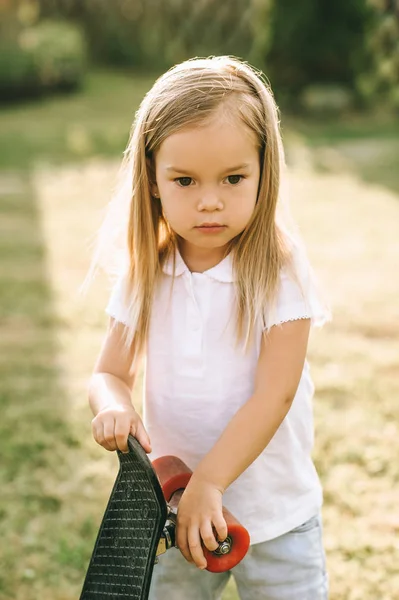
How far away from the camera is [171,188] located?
1464 mm

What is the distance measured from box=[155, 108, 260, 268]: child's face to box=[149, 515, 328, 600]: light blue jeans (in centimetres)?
56

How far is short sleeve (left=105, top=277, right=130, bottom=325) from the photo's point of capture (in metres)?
Result: 1.63

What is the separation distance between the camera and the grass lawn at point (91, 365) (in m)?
2.29

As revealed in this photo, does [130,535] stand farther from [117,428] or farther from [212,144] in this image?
[212,144]

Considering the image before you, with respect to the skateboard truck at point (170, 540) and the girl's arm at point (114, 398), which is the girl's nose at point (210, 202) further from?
the skateboard truck at point (170, 540)

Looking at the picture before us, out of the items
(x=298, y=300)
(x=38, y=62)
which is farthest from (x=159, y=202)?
(x=38, y=62)

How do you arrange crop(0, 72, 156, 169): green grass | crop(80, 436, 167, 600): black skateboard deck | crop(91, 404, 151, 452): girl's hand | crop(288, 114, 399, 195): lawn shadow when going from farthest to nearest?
1. crop(0, 72, 156, 169): green grass
2. crop(288, 114, 399, 195): lawn shadow
3. crop(91, 404, 151, 452): girl's hand
4. crop(80, 436, 167, 600): black skateboard deck

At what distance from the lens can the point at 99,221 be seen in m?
5.73

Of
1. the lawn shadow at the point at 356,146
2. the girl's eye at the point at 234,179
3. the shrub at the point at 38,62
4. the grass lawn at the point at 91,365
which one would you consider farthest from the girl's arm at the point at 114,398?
the shrub at the point at 38,62

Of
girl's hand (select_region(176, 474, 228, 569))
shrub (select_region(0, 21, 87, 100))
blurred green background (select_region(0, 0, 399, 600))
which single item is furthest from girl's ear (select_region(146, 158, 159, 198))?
shrub (select_region(0, 21, 87, 100))

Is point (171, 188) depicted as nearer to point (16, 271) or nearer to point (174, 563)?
point (174, 563)

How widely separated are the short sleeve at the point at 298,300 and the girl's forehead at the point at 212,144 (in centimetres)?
22

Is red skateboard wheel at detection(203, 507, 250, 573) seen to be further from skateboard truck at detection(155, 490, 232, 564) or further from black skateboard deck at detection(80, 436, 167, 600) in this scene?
black skateboard deck at detection(80, 436, 167, 600)

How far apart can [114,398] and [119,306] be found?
186mm
